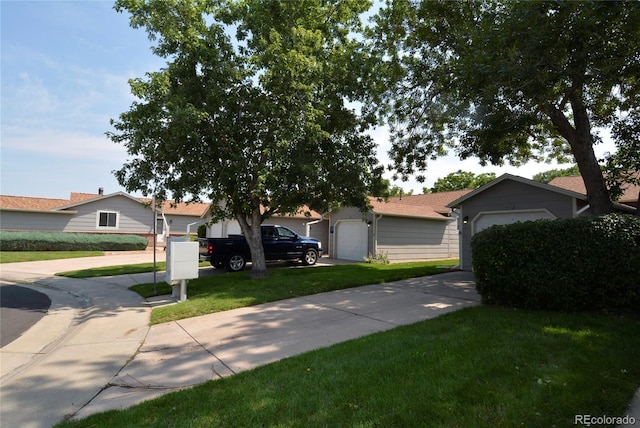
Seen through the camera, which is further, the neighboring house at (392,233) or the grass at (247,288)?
the neighboring house at (392,233)

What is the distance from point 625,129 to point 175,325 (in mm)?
11342

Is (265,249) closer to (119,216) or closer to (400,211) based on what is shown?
(400,211)

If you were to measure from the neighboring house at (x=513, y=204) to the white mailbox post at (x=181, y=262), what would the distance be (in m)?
9.47

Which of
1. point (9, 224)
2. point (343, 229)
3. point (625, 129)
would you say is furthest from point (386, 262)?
point (9, 224)

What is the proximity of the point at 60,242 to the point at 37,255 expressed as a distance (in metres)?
2.73

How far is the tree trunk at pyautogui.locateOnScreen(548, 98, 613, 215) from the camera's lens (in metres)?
8.21

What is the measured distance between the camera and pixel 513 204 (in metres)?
12.2

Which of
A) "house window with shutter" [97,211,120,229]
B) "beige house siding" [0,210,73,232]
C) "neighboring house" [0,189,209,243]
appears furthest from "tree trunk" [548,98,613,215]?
"beige house siding" [0,210,73,232]

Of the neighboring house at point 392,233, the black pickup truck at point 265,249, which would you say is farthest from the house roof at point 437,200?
the black pickup truck at point 265,249

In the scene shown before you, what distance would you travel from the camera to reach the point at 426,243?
66.0 feet

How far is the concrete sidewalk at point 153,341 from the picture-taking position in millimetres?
3838

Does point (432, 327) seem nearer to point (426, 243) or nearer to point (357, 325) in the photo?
point (357, 325)

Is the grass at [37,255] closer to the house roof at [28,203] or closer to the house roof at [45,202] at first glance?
the house roof at [45,202]

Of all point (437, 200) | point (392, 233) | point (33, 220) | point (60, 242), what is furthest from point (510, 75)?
point (33, 220)
